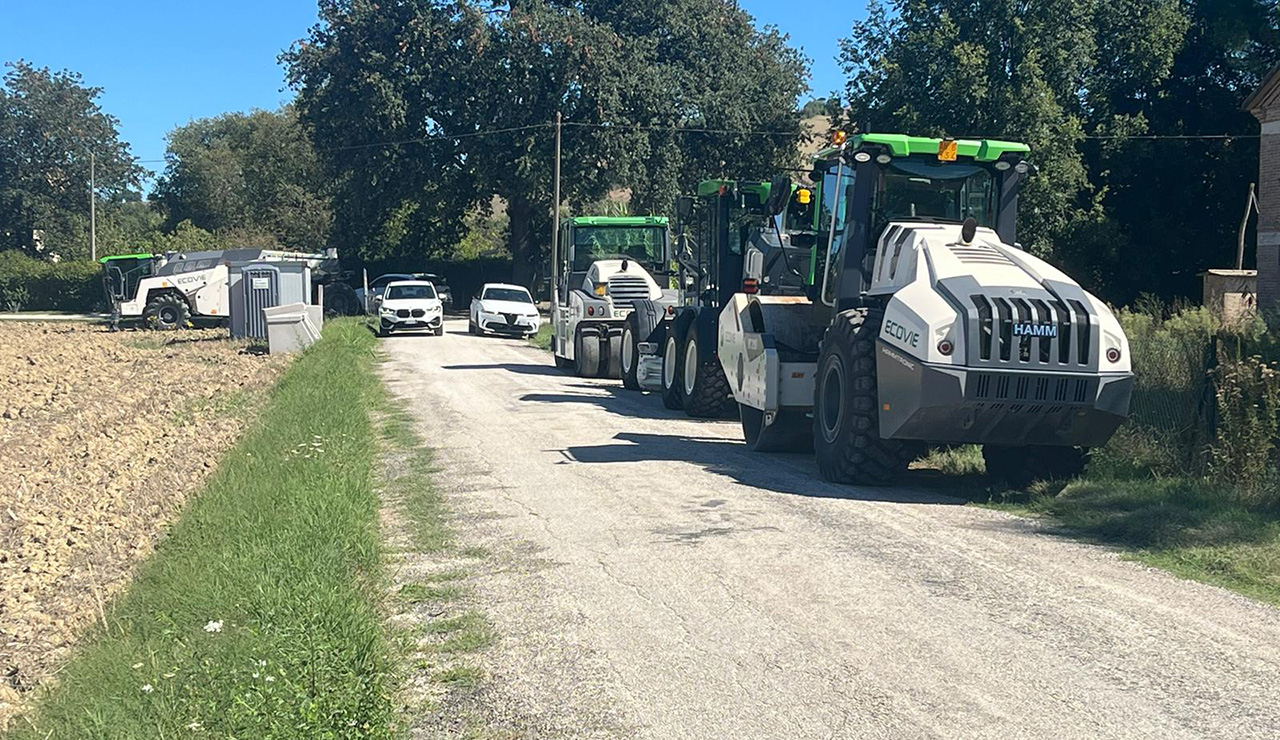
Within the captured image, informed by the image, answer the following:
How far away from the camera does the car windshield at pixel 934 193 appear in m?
12.5

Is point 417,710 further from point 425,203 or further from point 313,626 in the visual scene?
point 425,203

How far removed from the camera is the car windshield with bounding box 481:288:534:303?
1521 inches

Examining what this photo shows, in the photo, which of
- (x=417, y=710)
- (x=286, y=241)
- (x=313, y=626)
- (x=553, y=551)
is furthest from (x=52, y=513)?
(x=286, y=241)

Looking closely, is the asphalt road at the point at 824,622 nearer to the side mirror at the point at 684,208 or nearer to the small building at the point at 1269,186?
the side mirror at the point at 684,208

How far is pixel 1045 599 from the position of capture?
7332 millimetres

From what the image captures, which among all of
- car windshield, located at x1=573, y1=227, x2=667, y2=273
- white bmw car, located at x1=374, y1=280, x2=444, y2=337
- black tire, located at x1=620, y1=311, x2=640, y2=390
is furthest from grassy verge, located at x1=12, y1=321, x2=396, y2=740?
white bmw car, located at x1=374, y1=280, x2=444, y2=337

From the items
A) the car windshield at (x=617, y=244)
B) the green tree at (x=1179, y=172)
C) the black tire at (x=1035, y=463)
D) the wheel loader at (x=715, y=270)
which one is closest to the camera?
the black tire at (x=1035, y=463)

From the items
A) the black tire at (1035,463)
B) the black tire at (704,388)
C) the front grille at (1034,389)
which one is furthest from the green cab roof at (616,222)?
the front grille at (1034,389)

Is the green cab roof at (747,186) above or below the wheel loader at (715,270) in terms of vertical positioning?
above

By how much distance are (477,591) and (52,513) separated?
17.0 feet

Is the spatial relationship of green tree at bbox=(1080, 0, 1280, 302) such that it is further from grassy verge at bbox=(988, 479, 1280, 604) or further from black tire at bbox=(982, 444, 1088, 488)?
grassy verge at bbox=(988, 479, 1280, 604)

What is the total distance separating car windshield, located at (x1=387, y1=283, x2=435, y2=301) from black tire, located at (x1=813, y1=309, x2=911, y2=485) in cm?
2670

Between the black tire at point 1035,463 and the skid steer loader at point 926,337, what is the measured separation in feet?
0.05

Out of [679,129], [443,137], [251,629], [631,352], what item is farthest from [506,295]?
[251,629]
